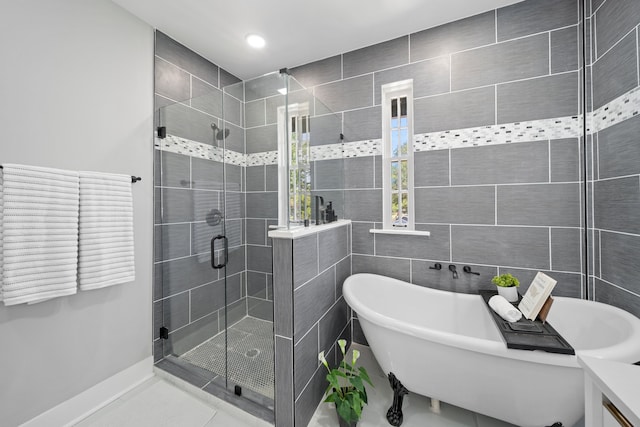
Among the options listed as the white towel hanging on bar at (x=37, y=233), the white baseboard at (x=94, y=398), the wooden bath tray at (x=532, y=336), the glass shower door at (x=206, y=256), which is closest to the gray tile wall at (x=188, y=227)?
the glass shower door at (x=206, y=256)

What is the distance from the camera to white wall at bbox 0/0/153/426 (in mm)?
1302

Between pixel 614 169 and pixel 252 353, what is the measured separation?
260 centimetres

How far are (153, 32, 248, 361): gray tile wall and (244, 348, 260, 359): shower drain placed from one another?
10.7 inches

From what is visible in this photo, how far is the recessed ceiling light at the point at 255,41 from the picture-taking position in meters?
2.11

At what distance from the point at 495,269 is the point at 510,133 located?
41.0 inches

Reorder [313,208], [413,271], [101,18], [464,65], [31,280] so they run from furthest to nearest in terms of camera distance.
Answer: [413,271] → [464,65] → [313,208] → [101,18] → [31,280]

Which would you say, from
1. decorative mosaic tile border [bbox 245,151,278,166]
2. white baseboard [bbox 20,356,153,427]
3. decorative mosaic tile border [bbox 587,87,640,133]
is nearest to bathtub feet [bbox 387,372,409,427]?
decorative mosaic tile border [bbox 245,151,278,166]

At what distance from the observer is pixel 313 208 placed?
1.80m

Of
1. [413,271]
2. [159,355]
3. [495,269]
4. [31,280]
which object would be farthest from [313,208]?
[159,355]

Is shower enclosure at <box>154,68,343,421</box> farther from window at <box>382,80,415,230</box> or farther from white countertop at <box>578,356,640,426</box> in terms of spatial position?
white countertop at <box>578,356,640,426</box>

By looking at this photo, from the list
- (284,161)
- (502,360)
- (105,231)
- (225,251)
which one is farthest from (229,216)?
(502,360)

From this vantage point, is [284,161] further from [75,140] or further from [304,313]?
[75,140]

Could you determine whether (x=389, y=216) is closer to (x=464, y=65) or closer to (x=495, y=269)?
(x=495, y=269)

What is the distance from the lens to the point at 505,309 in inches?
55.8
